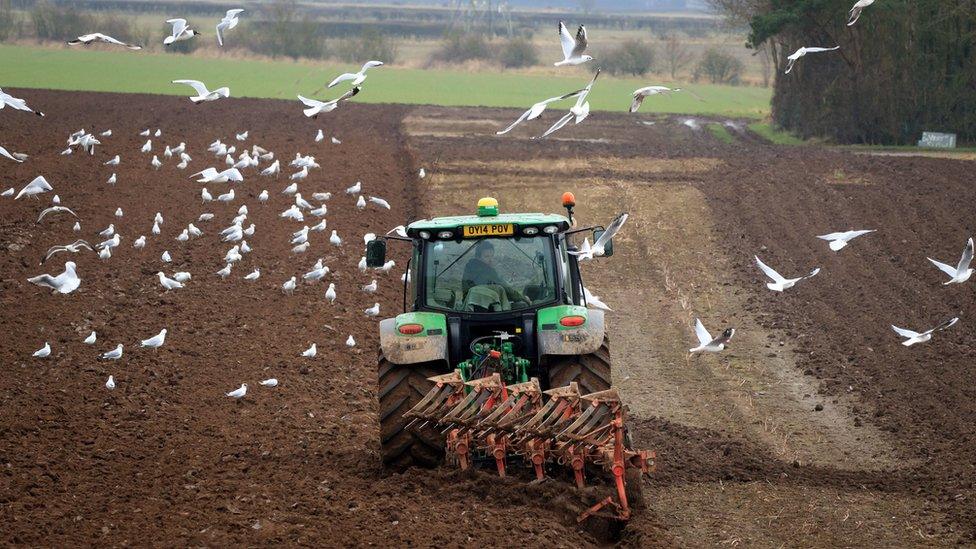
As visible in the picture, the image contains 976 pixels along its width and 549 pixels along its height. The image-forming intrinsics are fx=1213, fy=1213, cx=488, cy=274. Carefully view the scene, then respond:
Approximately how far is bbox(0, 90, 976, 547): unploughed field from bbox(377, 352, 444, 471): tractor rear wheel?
267mm

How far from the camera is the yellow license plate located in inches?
357

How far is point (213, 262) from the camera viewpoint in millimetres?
17625

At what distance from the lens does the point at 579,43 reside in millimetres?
11617

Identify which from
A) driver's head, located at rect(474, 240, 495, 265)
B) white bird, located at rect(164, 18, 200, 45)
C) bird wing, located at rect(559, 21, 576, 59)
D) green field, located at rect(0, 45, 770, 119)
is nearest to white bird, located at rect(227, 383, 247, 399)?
driver's head, located at rect(474, 240, 495, 265)

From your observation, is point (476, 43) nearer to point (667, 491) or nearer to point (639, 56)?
point (639, 56)

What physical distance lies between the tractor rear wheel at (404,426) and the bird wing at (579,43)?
412 centimetres

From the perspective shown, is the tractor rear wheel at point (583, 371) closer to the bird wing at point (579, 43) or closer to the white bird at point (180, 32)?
the bird wing at point (579, 43)

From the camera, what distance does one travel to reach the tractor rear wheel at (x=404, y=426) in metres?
8.63

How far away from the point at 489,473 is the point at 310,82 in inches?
1827

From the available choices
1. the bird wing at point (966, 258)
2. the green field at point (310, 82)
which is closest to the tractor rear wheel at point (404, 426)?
the bird wing at point (966, 258)

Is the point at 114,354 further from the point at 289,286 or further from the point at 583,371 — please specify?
the point at 583,371

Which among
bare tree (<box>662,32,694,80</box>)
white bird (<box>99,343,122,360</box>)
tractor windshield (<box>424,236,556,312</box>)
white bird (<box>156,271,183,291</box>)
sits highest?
tractor windshield (<box>424,236,556,312</box>)

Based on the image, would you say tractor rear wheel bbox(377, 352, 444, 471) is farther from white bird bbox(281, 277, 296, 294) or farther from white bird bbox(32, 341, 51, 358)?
white bird bbox(281, 277, 296, 294)

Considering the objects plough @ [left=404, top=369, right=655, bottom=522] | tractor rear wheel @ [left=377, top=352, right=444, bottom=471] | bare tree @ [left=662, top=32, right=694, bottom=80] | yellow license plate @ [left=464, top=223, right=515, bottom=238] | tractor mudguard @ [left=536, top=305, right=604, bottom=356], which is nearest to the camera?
plough @ [left=404, top=369, right=655, bottom=522]
